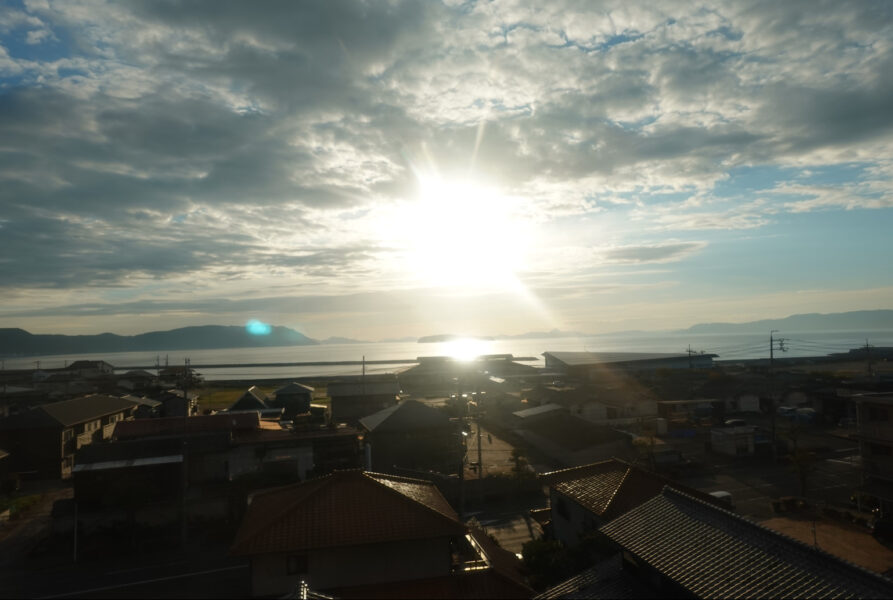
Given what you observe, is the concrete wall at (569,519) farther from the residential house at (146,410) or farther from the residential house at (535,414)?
the residential house at (146,410)

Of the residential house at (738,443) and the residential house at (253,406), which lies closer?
the residential house at (738,443)

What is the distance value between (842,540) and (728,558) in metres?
13.4

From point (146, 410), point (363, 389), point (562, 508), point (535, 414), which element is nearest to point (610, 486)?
point (562, 508)

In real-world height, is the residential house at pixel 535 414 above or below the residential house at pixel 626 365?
below

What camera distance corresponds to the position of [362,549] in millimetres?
11344

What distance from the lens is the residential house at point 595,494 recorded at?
1402cm

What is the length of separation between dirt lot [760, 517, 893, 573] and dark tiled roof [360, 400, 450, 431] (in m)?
14.8

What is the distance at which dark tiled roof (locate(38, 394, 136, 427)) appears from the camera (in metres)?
29.1

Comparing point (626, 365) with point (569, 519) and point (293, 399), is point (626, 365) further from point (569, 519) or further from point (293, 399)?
point (569, 519)

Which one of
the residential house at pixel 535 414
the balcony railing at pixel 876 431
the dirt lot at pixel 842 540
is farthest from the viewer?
the residential house at pixel 535 414

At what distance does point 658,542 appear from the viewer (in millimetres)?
9656

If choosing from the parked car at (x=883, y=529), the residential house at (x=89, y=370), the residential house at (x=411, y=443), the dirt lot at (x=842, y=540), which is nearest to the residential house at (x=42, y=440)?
the residential house at (x=411, y=443)

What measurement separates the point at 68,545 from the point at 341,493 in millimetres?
11418

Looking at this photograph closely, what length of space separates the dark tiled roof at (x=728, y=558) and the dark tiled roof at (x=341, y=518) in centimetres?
409
